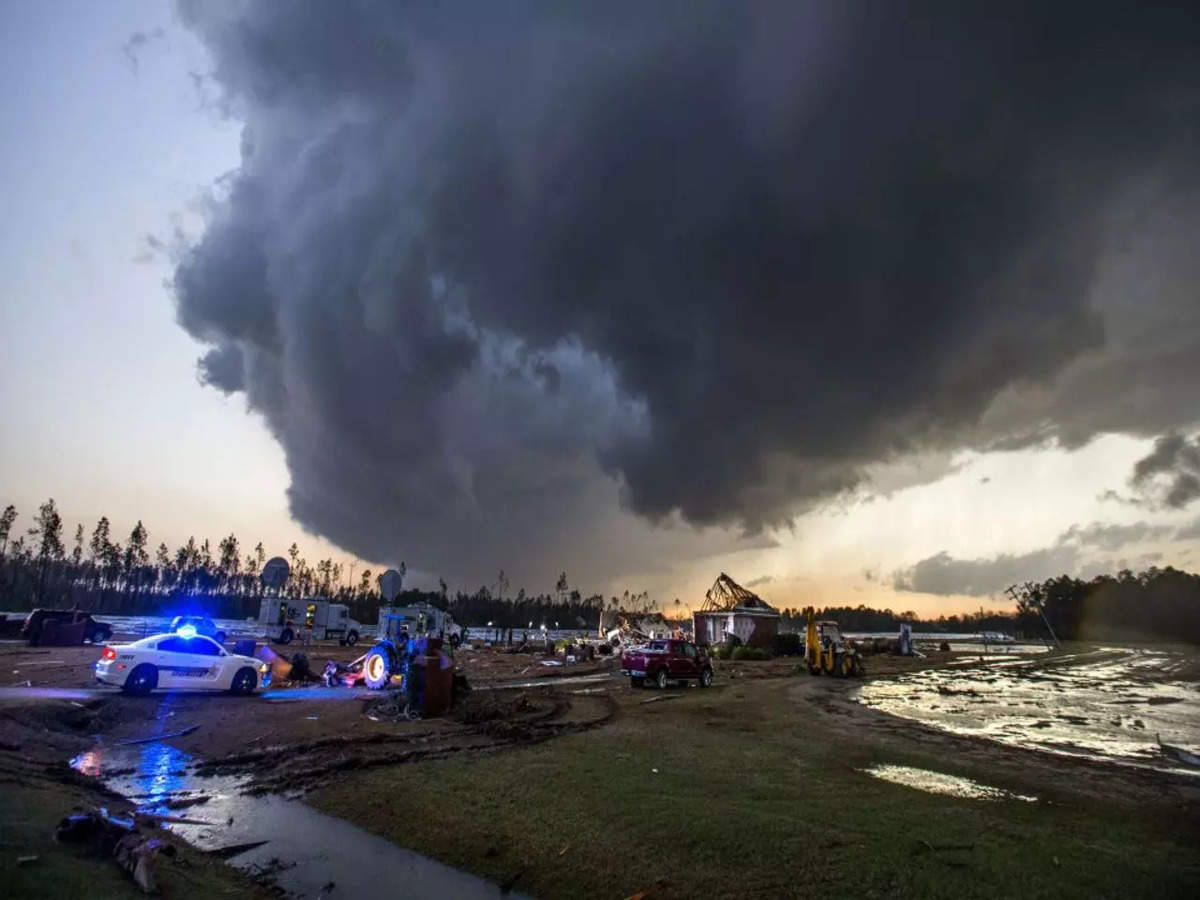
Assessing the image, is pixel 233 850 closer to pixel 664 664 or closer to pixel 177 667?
pixel 177 667

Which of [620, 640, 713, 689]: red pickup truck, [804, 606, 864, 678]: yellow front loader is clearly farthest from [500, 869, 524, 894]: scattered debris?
[804, 606, 864, 678]: yellow front loader

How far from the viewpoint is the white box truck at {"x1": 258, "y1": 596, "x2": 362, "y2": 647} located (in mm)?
56000

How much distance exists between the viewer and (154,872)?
6.21 meters

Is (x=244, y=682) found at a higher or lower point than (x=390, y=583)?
lower

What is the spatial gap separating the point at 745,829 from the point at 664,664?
71.6 ft

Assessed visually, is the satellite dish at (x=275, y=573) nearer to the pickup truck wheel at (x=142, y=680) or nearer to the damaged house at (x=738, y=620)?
the pickup truck wheel at (x=142, y=680)

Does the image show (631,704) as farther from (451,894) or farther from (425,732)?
(451,894)

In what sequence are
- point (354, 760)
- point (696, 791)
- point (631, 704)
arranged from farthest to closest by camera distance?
point (631, 704), point (354, 760), point (696, 791)

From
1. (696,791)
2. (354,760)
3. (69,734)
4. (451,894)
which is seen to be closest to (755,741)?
(696,791)

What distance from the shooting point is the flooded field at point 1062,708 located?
19.0 m

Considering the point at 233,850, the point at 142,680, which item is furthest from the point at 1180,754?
the point at 142,680

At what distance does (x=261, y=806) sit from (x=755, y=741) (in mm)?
11578

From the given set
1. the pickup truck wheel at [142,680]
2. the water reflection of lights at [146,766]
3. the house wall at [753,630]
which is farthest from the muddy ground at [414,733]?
the house wall at [753,630]

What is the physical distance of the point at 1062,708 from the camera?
28.2m
